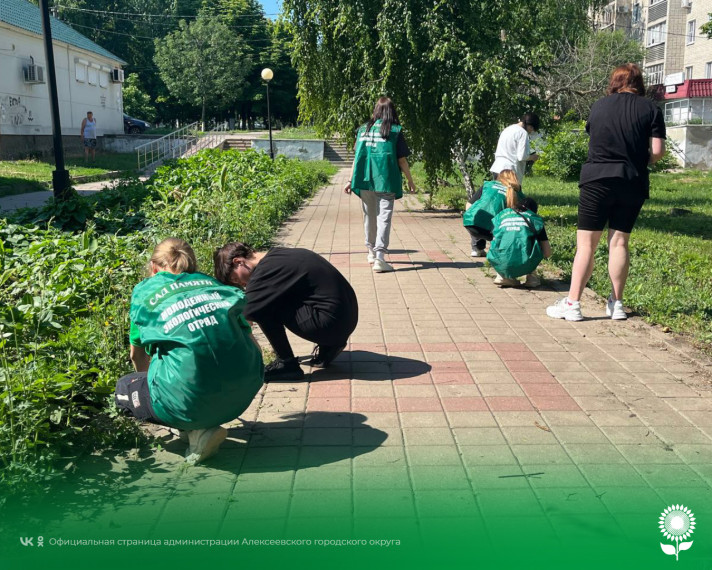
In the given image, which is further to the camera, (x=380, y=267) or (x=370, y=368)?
(x=380, y=267)

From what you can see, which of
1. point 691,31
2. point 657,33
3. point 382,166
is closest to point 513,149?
point 382,166

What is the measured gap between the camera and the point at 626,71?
6.52 m

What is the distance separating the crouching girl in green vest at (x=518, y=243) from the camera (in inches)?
306

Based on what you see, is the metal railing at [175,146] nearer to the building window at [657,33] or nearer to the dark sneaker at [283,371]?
the dark sneaker at [283,371]

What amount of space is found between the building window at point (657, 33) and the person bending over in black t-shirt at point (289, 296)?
52959mm


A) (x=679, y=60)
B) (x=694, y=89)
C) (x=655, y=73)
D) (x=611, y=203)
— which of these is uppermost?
(x=679, y=60)

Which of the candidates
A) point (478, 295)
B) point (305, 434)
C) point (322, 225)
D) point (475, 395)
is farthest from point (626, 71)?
point (322, 225)

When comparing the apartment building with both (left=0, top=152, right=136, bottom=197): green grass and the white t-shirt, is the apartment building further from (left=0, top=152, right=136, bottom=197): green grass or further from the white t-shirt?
(left=0, top=152, right=136, bottom=197): green grass

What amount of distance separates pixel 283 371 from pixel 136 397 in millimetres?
1324

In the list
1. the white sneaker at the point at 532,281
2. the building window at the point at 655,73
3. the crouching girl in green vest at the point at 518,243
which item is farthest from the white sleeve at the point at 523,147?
the building window at the point at 655,73

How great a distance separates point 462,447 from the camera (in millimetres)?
4105

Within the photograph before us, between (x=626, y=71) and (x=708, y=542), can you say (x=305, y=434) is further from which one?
(x=626, y=71)

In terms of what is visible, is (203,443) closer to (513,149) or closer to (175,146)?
(513,149)

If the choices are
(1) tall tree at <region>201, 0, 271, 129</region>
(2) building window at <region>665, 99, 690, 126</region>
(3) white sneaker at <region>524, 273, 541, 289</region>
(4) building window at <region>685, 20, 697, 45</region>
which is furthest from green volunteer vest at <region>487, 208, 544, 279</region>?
(1) tall tree at <region>201, 0, 271, 129</region>
